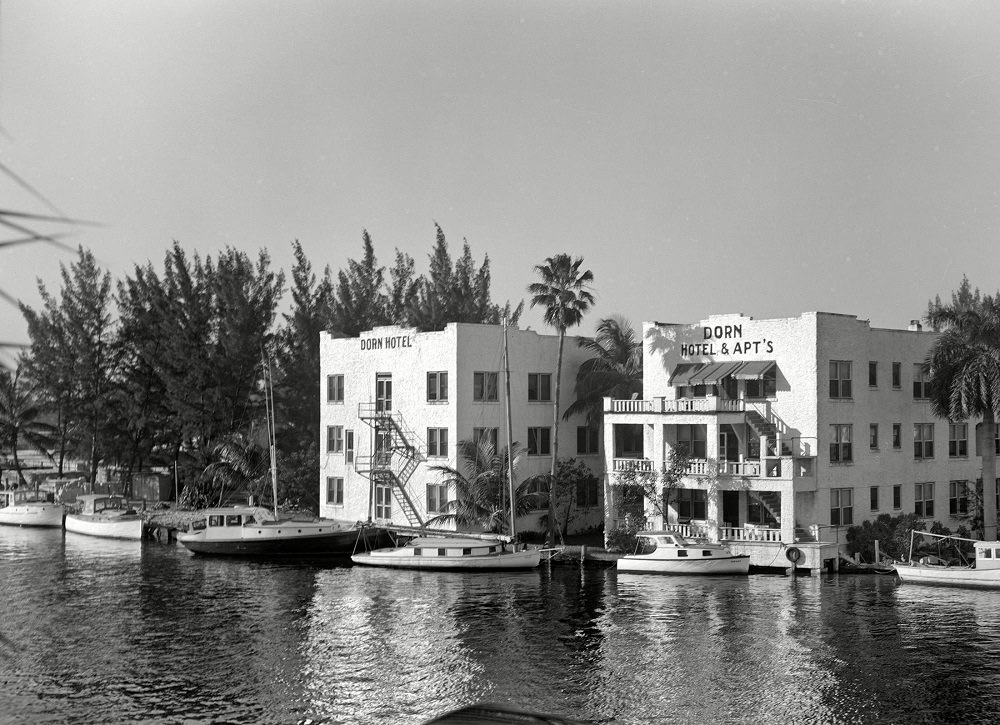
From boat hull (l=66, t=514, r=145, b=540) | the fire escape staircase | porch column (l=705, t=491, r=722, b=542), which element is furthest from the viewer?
boat hull (l=66, t=514, r=145, b=540)

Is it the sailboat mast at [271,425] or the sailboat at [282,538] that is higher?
the sailboat mast at [271,425]

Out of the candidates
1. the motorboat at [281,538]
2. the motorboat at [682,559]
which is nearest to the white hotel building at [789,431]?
the motorboat at [682,559]

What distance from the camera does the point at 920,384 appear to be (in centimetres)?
6025

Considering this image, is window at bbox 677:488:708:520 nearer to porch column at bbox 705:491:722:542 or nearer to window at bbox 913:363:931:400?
porch column at bbox 705:491:722:542

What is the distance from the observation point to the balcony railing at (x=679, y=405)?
56.3 metres

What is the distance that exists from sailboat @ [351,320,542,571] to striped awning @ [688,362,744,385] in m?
10.5

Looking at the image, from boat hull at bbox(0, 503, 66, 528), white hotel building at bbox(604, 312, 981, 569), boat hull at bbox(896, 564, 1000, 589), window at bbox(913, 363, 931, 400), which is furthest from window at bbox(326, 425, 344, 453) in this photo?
boat hull at bbox(896, 564, 1000, 589)

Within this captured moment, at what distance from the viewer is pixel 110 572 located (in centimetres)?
5788

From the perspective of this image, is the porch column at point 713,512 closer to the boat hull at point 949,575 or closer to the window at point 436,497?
the boat hull at point 949,575

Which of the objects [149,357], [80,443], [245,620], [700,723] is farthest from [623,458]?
[80,443]

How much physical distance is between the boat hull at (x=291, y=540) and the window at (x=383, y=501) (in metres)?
3.97

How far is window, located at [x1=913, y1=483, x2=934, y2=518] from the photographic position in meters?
59.7

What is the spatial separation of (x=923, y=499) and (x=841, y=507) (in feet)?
24.3

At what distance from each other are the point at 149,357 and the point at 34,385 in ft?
37.7
